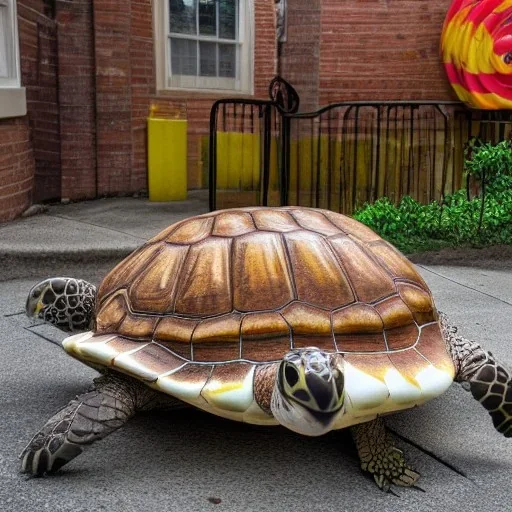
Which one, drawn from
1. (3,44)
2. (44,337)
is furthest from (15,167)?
(44,337)

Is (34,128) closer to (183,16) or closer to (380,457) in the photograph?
(183,16)

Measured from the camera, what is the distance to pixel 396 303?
2838 millimetres

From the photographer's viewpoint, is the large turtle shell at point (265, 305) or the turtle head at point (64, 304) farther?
the turtle head at point (64, 304)

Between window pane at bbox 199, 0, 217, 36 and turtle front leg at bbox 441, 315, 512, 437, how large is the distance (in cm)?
784

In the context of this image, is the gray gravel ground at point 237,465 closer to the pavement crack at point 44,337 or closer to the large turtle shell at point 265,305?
the large turtle shell at point 265,305

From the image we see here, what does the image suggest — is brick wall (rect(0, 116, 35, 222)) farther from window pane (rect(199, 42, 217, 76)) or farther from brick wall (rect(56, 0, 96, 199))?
window pane (rect(199, 42, 217, 76))

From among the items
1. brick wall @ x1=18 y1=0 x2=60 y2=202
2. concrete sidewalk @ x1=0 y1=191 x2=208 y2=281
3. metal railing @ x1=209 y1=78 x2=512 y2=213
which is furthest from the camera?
metal railing @ x1=209 y1=78 x2=512 y2=213

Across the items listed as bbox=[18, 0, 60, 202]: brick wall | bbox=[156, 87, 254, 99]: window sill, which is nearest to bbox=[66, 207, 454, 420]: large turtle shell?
bbox=[18, 0, 60, 202]: brick wall

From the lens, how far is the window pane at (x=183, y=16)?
962cm

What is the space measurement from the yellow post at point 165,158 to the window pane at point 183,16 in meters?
1.37

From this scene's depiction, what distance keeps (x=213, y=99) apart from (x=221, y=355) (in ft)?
25.5

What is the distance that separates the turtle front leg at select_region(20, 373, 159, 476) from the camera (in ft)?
8.64

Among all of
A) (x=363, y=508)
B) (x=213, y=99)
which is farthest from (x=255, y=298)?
(x=213, y=99)

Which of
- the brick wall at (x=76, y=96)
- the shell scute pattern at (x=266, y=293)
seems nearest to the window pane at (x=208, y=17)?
the brick wall at (x=76, y=96)
